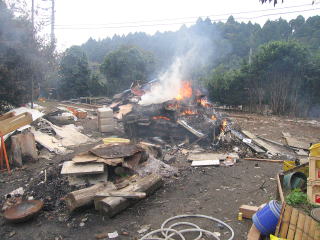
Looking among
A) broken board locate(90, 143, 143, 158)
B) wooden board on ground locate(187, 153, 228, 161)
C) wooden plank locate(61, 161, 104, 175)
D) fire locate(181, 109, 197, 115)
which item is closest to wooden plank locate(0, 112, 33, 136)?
wooden plank locate(61, 161, 104, 175)

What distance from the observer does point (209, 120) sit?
35.6 feet

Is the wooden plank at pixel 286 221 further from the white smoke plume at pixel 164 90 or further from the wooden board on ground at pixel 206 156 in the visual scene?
the white smoke plume at pixel 164 90

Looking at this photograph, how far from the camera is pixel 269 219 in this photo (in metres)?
3.80

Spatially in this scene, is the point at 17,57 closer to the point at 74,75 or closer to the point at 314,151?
Result: the point at 314,151

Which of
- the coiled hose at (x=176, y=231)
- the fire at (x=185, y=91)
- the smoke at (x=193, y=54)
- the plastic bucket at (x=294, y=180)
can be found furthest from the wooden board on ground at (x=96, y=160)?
the smoke at (x=193, y=54)

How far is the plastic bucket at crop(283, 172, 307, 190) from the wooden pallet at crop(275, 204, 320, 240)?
1475 mm

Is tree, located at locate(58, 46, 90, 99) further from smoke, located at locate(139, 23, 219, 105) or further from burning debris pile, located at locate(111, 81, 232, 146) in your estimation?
burning debris pile, located at locate(111, 81, 232, 146)

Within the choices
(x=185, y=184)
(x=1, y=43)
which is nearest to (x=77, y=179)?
(x=185, y=184)

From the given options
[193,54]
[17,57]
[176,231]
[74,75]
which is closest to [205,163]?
[176,231]

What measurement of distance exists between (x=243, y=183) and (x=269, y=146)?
3881 millimetres

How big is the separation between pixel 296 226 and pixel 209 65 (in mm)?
30363

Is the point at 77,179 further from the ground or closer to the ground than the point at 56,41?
closer to the ground

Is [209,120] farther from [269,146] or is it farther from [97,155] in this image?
[97,155]

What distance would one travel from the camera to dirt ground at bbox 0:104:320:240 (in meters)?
4.69
